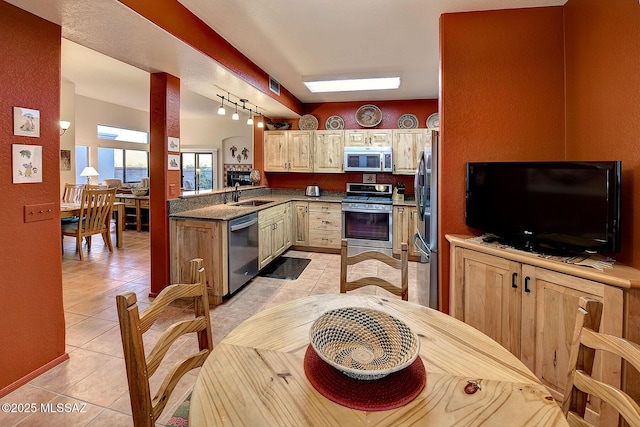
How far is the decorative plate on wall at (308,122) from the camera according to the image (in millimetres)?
5805

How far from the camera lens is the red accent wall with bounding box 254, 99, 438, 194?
5.45m

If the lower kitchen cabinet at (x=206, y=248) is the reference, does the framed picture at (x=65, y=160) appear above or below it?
above

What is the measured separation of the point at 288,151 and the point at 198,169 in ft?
16.4

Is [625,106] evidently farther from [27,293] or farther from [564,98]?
[27,293]

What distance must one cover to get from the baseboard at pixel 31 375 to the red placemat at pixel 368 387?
2160 millimetres

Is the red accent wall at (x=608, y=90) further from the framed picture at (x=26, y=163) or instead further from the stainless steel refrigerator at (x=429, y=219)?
the framed picture at (x=26, y=163)

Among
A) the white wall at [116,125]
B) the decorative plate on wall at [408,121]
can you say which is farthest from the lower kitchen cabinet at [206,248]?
the white wall at [116,125]

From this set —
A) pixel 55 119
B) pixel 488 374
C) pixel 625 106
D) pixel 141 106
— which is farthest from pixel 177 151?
pixel 141 106

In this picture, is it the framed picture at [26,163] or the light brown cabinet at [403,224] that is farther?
the light brown cabinet at [403,224]

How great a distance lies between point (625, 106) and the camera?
1.79 m

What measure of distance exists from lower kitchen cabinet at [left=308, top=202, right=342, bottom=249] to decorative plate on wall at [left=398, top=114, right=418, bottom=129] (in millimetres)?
1786

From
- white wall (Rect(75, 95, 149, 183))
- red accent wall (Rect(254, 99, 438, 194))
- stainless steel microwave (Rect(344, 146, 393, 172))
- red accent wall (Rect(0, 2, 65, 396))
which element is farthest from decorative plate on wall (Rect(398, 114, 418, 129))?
white wall (Rect(75, 95, 149, 183))

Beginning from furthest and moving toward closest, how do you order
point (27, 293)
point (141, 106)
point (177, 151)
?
point (141, 106), point (177, 151), point (27, 293)

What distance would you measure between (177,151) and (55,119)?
1318mm
